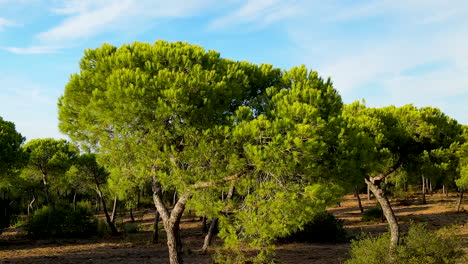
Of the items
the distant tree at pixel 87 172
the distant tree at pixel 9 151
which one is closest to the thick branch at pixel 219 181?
the distant tree at pixel 9 151

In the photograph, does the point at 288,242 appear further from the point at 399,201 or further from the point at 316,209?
the point at 399,201

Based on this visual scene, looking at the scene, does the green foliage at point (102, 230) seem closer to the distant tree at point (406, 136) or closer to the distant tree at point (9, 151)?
the distant tree at point (9, 151)

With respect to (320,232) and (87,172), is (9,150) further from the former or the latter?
(320,232)

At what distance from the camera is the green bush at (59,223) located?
88.3 feet

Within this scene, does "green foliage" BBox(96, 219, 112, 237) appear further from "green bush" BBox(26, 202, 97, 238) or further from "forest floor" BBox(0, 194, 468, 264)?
"forest floor" BBox(0, 194, 468, 264)

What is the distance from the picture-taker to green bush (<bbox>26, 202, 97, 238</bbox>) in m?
26.9

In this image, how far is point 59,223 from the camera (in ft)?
89.1

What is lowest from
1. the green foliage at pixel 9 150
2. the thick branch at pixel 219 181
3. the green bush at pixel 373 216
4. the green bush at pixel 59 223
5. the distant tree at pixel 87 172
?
the green bush at pixel 373 216

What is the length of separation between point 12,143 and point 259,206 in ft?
61.3

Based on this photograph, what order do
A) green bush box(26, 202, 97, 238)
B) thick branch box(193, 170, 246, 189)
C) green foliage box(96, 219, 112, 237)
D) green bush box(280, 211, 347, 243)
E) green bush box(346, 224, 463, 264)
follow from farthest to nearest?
green foliage box(96, 219, 112, 237), green bush box(26, 202, 97, 238), green bush box(280, 211, 347, 243), green bush box(346, 224, 463, 264), thick branch box(193, 170, 246, 189)

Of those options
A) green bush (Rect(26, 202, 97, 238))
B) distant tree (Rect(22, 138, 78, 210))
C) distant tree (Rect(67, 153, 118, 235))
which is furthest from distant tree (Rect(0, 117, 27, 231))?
distant tree (Rect(67, 153, 118, 235))

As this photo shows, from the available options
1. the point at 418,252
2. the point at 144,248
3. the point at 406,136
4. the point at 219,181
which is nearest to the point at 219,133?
the point at 219,181

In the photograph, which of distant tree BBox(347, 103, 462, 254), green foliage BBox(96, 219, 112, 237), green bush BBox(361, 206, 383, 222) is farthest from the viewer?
green bush BBox(361, 206, 383, 222)

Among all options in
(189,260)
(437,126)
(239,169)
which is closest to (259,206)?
(239,169)
